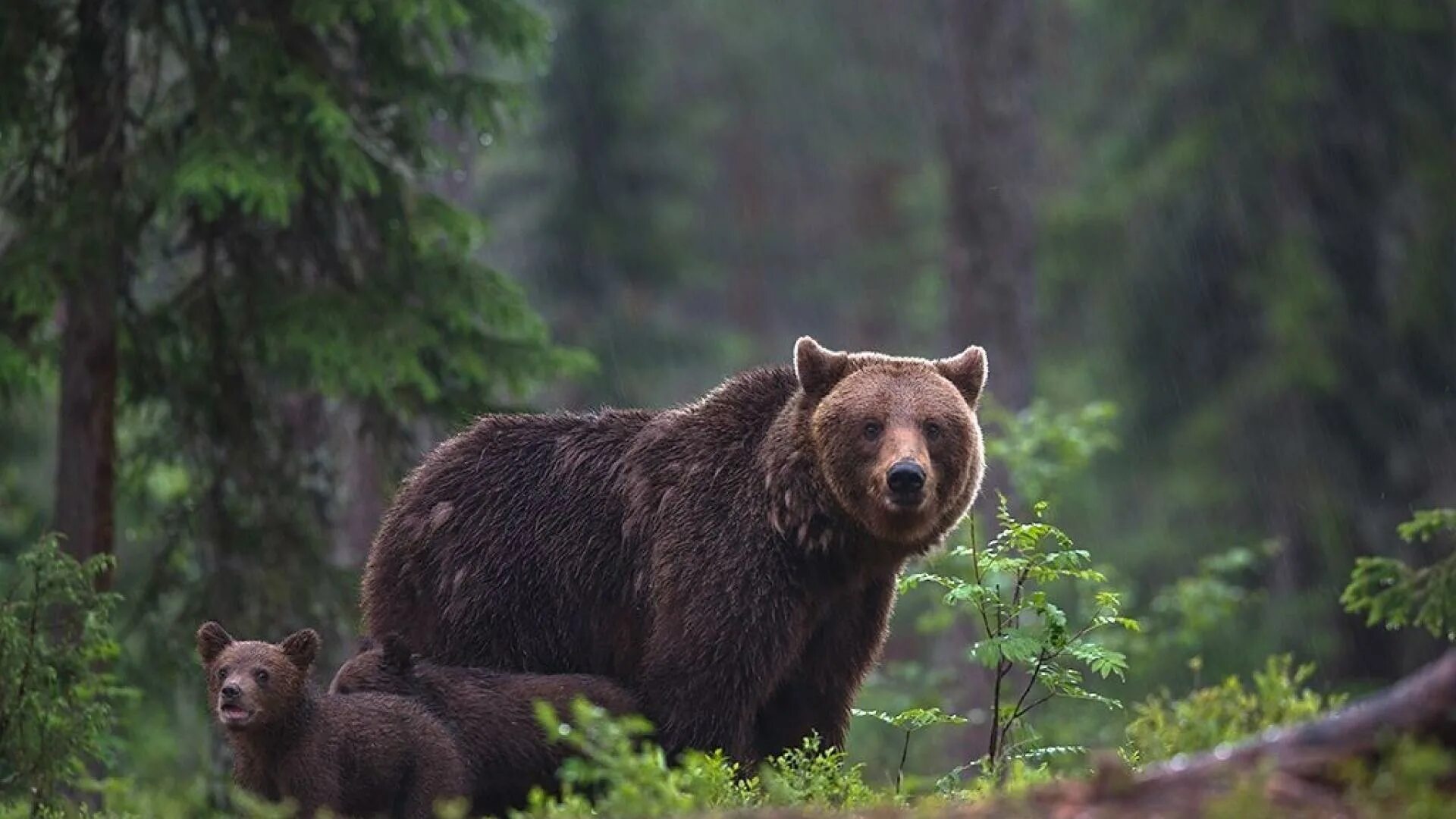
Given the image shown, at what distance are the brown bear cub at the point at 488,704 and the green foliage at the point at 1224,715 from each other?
2.44 m

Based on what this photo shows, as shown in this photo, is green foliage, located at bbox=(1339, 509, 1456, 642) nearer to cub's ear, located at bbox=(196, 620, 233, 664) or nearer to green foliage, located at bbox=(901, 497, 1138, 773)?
green foliage, located at bbox=(901, 497, 1138, 773)

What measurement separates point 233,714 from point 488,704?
3.84ft

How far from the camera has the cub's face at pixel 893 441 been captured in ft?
27.4

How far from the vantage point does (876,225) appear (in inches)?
1560

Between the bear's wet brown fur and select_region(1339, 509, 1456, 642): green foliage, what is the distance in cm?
178

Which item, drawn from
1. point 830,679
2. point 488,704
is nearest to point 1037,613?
point 830,679

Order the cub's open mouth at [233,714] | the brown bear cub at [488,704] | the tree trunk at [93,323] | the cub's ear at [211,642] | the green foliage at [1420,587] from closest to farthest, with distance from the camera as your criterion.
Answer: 1. the cub's open mouth at [233,714]
2. the cub's ear at [211,642]
3. the brown bear cub at [488,704]
4. the green foliage at [1420,587]
5. the tree trunk at [93,323]

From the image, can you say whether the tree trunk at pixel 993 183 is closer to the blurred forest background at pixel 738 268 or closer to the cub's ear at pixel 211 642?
the blurred forest background at pixel 738 268

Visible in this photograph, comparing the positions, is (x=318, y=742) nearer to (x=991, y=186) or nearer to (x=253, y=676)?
(x=253, y=676)

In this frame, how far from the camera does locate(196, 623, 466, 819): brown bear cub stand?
7.65 meters

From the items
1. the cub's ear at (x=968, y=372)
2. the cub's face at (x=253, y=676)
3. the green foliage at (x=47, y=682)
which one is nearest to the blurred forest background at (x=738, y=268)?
the green foliage at (x=47, y=682)

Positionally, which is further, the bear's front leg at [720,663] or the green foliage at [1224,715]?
the green foliage at [1224,715]

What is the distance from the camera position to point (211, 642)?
26.2 ft

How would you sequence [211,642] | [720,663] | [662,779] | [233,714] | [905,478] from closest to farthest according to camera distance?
[662,779] < [233,714] < [211,642] < [905,478] < [720,663]
